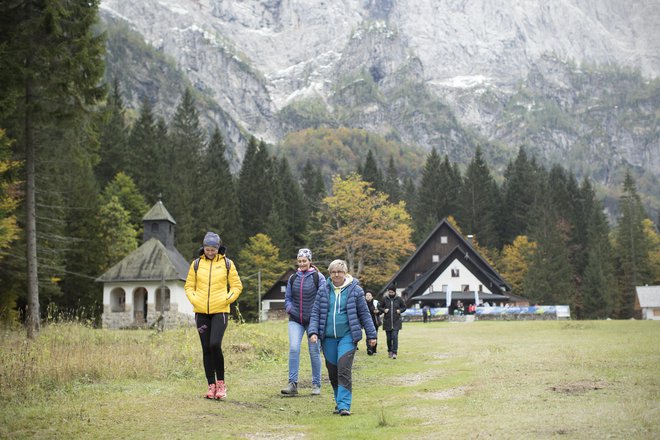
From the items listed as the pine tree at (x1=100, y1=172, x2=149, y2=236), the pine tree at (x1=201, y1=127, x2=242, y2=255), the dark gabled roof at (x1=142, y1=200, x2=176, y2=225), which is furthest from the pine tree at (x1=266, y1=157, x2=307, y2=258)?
the dark gabled roof at (x1=142, y1=200, x2=176, y2=225)

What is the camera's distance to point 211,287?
912 cm

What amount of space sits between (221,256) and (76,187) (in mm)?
38531

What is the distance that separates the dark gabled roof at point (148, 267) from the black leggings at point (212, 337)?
104 feet

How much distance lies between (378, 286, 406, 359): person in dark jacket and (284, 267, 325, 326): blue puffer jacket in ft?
19.3

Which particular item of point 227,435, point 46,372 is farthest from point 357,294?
point 46,372

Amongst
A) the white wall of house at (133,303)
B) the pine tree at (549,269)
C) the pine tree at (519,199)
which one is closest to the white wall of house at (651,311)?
the pine tree at (549,269)

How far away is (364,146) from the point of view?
155250mm

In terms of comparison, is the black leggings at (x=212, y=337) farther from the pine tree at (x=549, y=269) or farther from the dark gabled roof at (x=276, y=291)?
the pine tree at (x=549, y=269)

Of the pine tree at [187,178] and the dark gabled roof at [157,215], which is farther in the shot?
the pine tree at [187,178]

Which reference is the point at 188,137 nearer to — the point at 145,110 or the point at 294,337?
the point at 145,110

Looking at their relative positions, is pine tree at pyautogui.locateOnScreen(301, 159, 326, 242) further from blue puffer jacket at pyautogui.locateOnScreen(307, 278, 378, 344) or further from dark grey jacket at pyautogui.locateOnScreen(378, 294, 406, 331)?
blue puffer jacket at pyautogui.locateOnScreen(307, 278, 378, 344)

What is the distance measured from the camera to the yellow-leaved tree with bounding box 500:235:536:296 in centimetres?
6931

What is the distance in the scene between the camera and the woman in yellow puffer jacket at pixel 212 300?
908 centimetres

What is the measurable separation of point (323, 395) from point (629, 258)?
71.7 m
